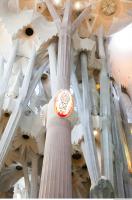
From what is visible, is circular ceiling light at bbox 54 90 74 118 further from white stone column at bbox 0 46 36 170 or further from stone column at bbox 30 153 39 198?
stone column at bbox 30 153 39 198

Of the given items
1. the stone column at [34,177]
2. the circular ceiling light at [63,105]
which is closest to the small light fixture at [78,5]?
the stone column at [34,177]

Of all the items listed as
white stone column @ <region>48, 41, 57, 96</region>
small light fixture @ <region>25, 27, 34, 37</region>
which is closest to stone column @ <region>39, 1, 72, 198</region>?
white stone column @ <region>48, 41, 57, 96</region>

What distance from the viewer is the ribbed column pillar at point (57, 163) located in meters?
5.82

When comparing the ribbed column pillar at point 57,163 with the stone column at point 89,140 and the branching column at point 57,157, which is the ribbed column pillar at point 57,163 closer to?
the branching column at point 57,157

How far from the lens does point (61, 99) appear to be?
6.81 metres

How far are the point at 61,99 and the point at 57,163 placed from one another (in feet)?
4.27

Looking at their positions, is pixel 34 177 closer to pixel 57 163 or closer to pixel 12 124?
pixel 12 124

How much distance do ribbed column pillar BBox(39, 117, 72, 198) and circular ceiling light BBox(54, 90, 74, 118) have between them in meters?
0.25

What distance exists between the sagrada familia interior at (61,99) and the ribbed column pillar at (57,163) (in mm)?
18

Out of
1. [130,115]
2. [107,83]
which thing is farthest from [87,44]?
[130,115]

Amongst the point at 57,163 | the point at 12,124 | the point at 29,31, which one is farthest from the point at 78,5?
the point at 57,163

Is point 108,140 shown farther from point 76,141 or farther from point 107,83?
point 107,83

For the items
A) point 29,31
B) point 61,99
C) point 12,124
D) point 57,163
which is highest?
point 29,31

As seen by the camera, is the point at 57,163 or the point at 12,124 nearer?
the point at 57,163
